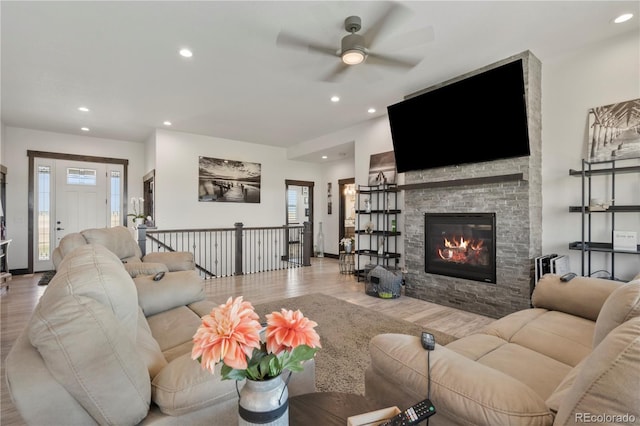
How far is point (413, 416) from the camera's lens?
843 millimetres

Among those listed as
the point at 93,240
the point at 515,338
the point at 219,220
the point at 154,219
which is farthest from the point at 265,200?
the point at 515,338

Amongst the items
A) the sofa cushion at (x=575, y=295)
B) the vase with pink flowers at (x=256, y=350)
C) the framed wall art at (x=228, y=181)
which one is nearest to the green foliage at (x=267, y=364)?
the vase with pink flowers at (x=256, y=350)

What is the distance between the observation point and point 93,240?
9.47 ft

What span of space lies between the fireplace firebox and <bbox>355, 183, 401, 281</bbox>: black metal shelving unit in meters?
0.89

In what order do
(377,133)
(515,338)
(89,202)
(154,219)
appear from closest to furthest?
(515,338) < (377,133) < (154,219) < (89,202)

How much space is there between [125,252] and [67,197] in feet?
15.3

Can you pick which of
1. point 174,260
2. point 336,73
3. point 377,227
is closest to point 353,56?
point 336,73

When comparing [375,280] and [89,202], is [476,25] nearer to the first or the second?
[375,280]

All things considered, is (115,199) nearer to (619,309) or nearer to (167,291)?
(167,291)

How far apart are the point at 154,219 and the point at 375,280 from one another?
4.61m

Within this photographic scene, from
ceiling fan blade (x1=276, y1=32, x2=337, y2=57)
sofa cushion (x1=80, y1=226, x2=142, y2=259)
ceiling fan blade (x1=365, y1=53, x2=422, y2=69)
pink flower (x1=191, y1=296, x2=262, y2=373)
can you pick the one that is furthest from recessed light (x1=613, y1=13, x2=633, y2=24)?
sofa cushion (x1=80, y1=226, x2=142, y2=259)

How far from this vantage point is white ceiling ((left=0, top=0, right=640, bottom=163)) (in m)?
2.60

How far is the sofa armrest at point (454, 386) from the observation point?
919 millimetres

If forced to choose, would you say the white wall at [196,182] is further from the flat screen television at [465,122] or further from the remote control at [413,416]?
the remote control at [413,416]
